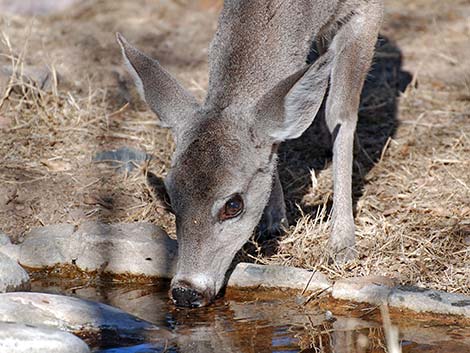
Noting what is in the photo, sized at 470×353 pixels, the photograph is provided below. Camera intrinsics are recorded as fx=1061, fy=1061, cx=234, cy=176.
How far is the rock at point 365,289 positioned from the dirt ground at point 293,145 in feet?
0.77

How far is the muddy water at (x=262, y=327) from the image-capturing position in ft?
18.1

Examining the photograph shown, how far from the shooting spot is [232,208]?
6.29m

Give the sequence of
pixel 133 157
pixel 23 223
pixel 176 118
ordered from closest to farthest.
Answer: pixel 176 118
pixel 23 223
pixel 133 157

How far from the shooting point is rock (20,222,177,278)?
22.3 ft

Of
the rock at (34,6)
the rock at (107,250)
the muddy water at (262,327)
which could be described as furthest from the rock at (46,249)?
the rock at (34,6)

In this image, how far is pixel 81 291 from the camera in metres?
6.67

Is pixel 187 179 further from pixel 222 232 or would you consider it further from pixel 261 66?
pixel 261 66

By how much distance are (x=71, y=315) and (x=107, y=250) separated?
→ 129cm

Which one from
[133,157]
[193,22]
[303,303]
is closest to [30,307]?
[303,303]

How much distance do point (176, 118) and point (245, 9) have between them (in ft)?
2.98

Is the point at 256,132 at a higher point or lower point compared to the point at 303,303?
higher

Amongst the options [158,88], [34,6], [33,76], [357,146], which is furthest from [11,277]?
[34,6]

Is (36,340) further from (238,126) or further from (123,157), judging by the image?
(123,157)

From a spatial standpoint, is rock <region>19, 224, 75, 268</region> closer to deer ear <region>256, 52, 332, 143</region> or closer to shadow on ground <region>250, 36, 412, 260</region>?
shadow on ground <region>250, 36, 412, 260</region>
